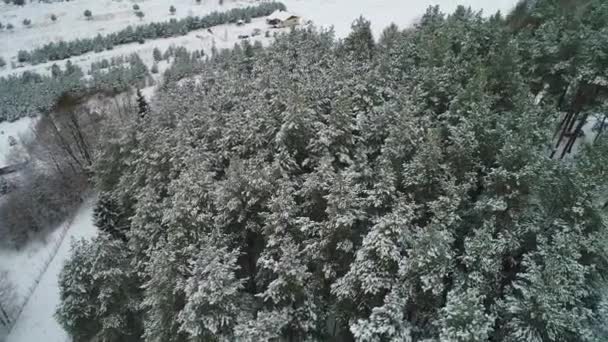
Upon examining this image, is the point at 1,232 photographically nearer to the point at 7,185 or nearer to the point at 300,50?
the point at 7,185

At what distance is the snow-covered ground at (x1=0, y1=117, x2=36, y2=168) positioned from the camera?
44.2 m

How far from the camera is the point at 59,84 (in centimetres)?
5659

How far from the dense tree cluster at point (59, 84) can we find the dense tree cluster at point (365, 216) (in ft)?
106

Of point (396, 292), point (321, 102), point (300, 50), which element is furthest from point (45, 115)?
point (396, 292)

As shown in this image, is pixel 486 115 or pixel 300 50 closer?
pixel 486 115

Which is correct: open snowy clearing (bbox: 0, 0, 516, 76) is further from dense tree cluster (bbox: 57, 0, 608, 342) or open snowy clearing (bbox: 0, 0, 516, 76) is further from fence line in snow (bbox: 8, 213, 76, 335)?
dense tree cluster (bbox: 57, 0, 608, 342)

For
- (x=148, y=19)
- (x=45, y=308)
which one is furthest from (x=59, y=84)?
(x=45, y=308)

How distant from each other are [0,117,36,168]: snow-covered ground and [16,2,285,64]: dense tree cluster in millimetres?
22562

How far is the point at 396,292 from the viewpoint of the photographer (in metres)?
14.4

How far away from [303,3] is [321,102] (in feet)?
234

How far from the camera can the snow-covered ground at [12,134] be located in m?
44.2

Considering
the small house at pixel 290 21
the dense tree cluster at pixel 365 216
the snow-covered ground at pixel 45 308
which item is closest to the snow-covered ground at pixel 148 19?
the small house at pixel 290 21

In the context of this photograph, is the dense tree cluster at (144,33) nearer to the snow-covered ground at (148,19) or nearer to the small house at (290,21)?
the snow-covered ground at (148,19)

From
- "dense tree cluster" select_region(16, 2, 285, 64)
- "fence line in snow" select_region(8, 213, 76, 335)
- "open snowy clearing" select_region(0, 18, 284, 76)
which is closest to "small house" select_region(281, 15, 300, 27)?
"open snowy clearing" select_region(0, 18, 284, 76)
